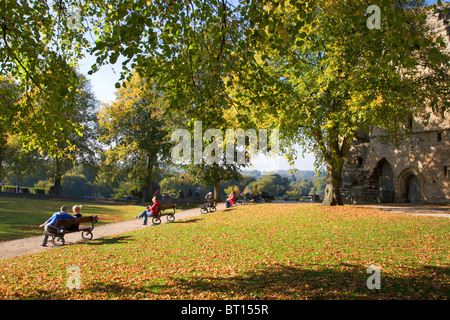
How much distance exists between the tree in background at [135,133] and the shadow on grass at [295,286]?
26.5 metres

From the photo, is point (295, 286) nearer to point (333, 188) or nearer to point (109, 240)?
point (109, 240)

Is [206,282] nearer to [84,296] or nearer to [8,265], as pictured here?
[84,296]

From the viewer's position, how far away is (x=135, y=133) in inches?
1337

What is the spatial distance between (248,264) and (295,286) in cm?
186

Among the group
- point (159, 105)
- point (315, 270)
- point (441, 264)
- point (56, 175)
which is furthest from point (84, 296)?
point (56, 175)

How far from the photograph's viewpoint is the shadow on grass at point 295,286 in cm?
538

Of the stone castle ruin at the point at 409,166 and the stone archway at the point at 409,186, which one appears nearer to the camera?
the stone castle ruin at the point at 409,166

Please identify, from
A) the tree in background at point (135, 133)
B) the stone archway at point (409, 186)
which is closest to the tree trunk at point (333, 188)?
the stone archway at point (409, 186)

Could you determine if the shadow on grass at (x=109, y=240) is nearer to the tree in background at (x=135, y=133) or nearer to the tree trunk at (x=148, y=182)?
the tree in background at (x=135, y=133)

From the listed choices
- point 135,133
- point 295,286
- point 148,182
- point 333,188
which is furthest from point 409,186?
point 295,286

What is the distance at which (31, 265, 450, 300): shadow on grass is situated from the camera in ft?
17.7

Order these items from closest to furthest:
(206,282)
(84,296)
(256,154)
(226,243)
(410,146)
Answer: (84,296), (206,282), (226,243), (256,154), (410,146)

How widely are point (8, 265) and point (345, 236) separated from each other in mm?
9830

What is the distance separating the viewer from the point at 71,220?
10.9m
